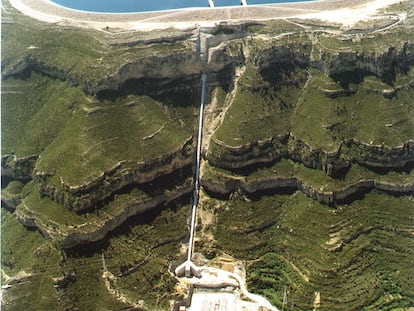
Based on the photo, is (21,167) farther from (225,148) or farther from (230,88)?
(230,88)

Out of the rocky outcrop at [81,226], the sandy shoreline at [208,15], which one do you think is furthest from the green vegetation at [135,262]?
the sandy shoreline at [208,15]

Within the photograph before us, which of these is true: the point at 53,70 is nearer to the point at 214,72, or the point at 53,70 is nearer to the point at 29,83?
the point at 29,83

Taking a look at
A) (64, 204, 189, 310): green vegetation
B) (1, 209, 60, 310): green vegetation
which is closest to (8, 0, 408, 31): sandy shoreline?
(64, 204, 189, 310): green vegetation

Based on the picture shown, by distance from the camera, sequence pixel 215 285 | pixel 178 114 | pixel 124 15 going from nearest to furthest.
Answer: pixel 215 285 → pixel 178 114 → pixel 124 15

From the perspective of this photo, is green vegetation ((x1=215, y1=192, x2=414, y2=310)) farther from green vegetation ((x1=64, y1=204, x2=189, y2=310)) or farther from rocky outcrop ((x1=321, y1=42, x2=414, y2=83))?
rocky outcrop ((x1=321, y1=42, x2=414, y2=83))

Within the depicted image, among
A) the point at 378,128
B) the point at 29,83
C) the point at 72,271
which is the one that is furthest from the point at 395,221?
the point at 29,83

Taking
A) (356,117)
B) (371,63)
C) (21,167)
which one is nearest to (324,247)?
(356,117)
